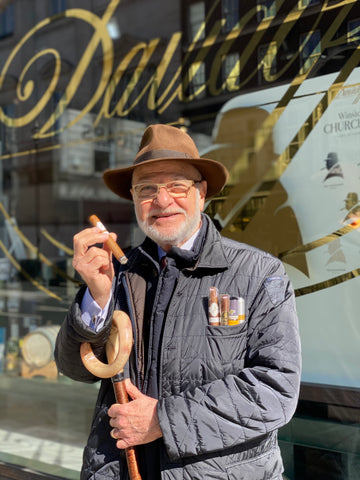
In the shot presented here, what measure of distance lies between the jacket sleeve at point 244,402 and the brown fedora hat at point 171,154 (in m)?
0.51

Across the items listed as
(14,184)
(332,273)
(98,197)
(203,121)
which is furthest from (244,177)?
(14,184)

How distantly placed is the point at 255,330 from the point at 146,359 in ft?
1.09

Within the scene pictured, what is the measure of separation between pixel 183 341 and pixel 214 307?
0.42 feet

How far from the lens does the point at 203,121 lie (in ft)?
11.3

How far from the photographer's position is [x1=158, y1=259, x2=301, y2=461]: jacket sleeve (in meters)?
1.47

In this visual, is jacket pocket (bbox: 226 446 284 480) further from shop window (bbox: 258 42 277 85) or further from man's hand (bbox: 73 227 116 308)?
shop window (bbox: 258 42 277 85)

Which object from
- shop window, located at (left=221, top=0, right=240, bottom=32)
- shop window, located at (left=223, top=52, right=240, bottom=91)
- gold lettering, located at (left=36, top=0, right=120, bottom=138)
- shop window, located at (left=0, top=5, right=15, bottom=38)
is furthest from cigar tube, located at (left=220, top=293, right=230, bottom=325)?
shop window, located at (left=0, top=5, right=15, bottom=38)

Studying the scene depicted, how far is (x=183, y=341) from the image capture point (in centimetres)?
160

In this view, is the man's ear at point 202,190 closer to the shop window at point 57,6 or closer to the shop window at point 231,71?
the shop window at point 231,71

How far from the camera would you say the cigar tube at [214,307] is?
5.21ft

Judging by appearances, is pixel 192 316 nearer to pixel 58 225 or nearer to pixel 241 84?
pixel 241 84

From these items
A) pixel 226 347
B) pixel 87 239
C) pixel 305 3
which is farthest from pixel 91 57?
pixel 226 347

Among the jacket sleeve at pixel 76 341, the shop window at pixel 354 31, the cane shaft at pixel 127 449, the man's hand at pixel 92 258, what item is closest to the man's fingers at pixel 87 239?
the man's hand at pixel 92 258

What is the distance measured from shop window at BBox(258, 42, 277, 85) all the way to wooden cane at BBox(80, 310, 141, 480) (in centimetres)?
199
